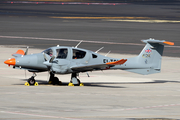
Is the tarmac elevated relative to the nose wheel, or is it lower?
lower

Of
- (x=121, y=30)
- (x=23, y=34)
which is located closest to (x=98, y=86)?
(x=23, y=34)

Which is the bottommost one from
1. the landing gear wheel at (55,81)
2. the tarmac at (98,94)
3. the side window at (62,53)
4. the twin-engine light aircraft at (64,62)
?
the tarmac at (98,94)

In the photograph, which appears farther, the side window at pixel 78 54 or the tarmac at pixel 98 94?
the side window at pixel 78 54

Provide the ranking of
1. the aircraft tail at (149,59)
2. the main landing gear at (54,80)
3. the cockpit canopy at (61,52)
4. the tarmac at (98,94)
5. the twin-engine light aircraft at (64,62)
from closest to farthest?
1. the tarmac at (98,94)
2. the twin-engine light aircraft at (64,62)
3. the cockpit canopy at (61,52)
4. the main landing gear at (54,80)
5. the aircraft tail at (149,59)

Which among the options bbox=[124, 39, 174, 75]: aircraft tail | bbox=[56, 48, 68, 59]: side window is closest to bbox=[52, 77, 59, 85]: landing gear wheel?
bbox=[56, 48, 68, 59]: side window

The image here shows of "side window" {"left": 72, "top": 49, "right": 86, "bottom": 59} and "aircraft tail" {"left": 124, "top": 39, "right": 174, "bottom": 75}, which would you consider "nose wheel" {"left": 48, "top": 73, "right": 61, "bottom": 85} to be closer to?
"side window" {"left": 72, "top": 49, "right": 86, "bottom": 59}

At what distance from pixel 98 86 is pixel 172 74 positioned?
806 centimetres

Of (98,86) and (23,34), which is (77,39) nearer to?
(23,34)

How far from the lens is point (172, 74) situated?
33344mm

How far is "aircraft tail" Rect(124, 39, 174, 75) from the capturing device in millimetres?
28875

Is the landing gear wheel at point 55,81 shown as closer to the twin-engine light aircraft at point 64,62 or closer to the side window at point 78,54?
the twin-engine light aircraft at point 64,62

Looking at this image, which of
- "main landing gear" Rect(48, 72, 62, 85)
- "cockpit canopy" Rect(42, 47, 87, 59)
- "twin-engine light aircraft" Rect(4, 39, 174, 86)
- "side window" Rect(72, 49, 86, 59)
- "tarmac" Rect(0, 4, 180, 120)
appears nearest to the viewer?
"tarmac" Rect(0, 4, 180, 120)

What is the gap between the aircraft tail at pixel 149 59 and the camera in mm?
28875

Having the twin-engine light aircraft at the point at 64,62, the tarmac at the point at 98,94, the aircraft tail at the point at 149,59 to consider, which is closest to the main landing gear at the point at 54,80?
the twin-engine light aircraft at the point at 64,62
